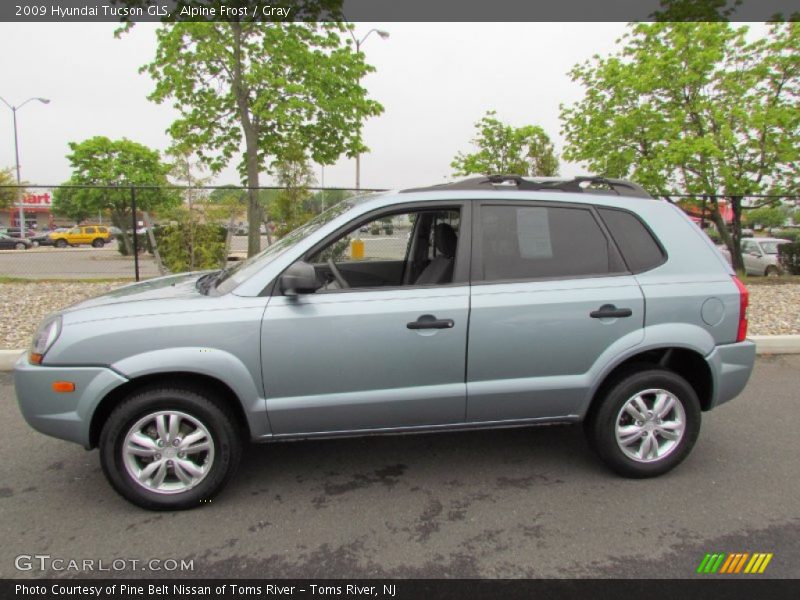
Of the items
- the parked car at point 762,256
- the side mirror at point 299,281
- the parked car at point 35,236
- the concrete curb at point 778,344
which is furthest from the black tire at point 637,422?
the parked car at point 35,236

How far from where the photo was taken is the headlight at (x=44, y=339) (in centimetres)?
274

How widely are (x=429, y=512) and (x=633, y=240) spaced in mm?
2057

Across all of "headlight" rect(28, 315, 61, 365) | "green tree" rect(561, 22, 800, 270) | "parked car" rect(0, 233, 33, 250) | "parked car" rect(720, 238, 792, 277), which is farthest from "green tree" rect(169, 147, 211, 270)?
"parked car" rect(0, 233, 33, 250)

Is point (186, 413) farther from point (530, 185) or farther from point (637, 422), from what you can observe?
point (637, 422)

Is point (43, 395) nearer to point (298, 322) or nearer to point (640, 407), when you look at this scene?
point (298, 322)

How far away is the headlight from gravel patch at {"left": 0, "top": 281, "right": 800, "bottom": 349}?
12.4ft

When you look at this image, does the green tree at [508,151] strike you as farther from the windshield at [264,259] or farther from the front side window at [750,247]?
the windshield at [264,259]

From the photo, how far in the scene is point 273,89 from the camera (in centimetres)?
1395

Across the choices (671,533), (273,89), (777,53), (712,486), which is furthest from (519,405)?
(777,53)

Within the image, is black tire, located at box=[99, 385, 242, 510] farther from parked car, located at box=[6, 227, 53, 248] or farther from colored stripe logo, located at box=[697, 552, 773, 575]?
parked car, located at box=[6, 227, 53, 248]

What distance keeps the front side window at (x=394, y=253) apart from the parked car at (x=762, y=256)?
Result: 45.5ft

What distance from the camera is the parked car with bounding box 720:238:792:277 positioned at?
47.1ft

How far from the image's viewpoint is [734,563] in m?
2.47
